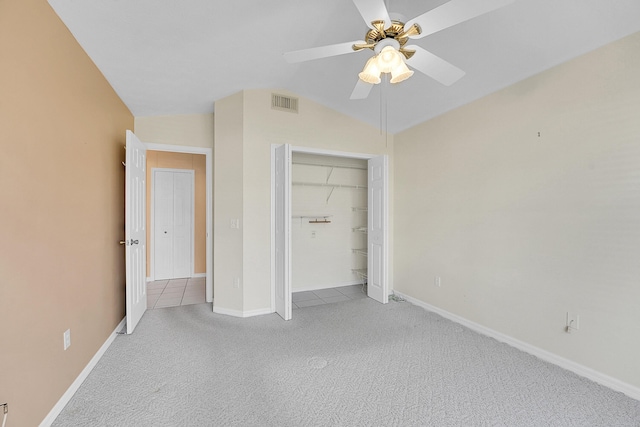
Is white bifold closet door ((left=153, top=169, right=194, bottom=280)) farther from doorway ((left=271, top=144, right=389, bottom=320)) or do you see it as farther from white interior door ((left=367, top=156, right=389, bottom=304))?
white interior door ((left=367, top=156, right=389, bottom=304))

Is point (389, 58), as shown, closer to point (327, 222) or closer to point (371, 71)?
point (371, 71)

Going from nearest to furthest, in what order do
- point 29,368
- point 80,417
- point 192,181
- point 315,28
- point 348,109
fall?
point 29,368
point 80,417
point 315,28
point 348,109
point 192,181

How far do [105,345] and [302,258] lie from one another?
258 centimetres

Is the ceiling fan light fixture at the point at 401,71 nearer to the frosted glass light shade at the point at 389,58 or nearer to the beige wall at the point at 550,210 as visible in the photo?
the frosted glass light shade at the point at 389,58

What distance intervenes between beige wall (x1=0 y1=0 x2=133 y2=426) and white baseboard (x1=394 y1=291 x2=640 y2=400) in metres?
3.54

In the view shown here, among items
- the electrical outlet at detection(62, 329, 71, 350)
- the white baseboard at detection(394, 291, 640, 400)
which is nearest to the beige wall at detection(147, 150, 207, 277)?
the electrical outlet at detection(62, 329, 71, 350)

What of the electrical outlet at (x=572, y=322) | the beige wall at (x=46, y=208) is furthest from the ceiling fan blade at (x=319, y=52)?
the electrical outlet at (x=572, y=322)

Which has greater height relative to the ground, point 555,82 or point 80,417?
point 555,82

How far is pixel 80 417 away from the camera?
5.47 feet

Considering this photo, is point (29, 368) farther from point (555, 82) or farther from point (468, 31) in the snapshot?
point (555, 82)

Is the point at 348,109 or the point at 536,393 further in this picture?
the point at 348,109

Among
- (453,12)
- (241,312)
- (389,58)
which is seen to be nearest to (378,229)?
(241,312)

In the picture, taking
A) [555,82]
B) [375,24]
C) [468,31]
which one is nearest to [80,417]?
[375,24]

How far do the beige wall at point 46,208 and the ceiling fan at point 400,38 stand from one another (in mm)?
1426
